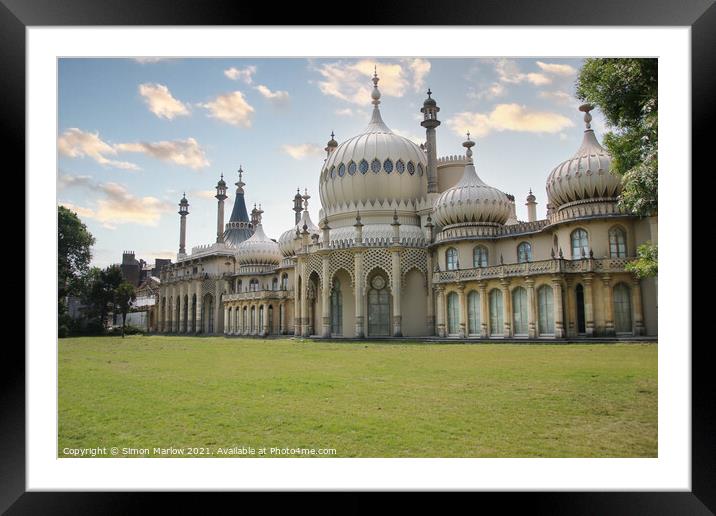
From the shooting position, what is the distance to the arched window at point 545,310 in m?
24.7

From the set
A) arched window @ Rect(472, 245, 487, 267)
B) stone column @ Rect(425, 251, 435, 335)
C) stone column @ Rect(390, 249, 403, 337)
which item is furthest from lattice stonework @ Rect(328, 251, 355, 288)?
arched window @ Rect(472, 245, 487, 267)

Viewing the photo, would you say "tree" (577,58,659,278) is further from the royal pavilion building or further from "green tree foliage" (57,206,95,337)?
"green tree foliage" (57,206,95,337)

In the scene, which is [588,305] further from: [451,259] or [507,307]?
[451,259]

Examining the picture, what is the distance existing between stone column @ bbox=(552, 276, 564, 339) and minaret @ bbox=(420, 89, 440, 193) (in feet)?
46.1

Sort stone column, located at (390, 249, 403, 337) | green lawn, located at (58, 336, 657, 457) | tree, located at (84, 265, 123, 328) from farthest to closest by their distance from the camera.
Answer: stone column, located at (390, 249, 403, 337) < tree, located at (84, 265, 123, 328) < green lawn, located at (58, 336, 657, 457)

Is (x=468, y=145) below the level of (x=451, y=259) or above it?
above

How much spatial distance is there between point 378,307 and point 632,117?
72.1 ft

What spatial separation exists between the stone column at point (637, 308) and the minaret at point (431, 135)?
16.2m

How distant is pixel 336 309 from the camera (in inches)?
1372

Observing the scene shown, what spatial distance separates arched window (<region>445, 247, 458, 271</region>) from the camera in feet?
100

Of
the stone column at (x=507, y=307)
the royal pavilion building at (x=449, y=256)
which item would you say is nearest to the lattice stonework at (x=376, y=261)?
the royal pavilion building at (x=449, y=256)

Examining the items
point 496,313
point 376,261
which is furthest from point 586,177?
point 376,261

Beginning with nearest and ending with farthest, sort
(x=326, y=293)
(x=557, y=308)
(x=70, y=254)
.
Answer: (x=70, y=254) < (x=557, y=308) < (x=326, y=293)
